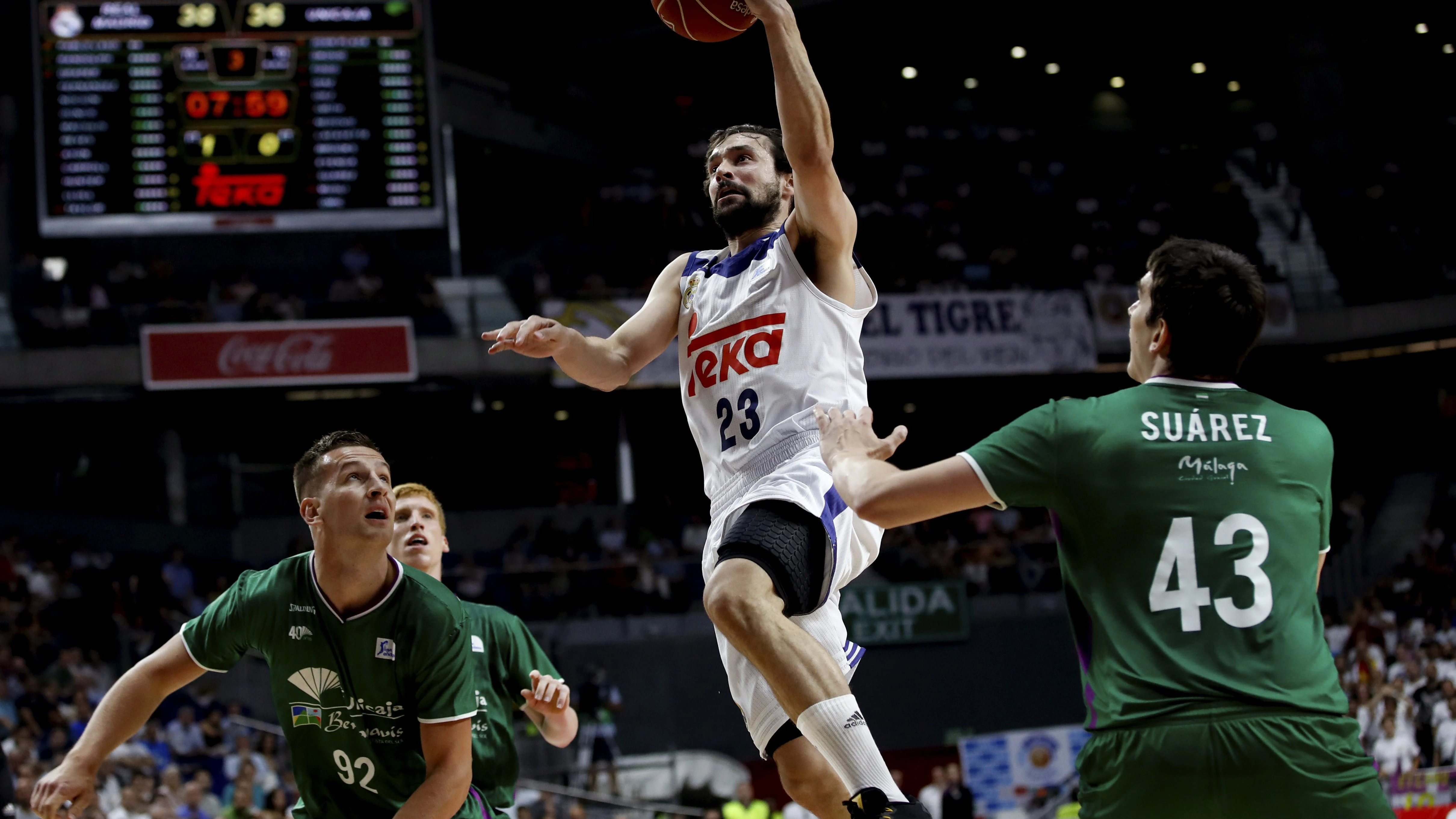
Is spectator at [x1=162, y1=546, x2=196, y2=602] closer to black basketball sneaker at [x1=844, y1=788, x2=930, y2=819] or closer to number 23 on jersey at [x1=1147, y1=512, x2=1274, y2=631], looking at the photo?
black basketball sneaker at [x1=844, y1=788, x2=930, y2=819]

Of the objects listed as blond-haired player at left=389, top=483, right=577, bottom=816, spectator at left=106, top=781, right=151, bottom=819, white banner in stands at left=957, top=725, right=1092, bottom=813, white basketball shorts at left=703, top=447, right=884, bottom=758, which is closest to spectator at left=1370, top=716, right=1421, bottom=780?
white banner in stands at left=957, top=725, right=1092, bottom=813

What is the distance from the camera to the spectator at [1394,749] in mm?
14992

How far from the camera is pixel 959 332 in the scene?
68.2ft

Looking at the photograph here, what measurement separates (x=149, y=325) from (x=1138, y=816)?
1838 centimetres

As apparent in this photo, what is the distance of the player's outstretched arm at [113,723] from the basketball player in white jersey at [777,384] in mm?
1442

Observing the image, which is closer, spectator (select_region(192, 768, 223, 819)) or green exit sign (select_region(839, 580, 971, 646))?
spectator (select_region(192, 768, 223, 819))

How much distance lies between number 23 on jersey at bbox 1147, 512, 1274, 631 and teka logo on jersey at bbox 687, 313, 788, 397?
1932mm

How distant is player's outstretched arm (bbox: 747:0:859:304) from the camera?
172 inches

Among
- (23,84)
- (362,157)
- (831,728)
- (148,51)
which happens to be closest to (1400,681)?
(362,157)

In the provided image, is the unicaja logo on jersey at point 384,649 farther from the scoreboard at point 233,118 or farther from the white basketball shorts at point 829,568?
the scoreboard at point 233,118

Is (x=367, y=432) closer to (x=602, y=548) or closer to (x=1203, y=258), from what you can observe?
(x=602, y=548)

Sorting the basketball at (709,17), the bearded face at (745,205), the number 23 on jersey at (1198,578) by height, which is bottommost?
the number 23 on jersey at (1198,578)

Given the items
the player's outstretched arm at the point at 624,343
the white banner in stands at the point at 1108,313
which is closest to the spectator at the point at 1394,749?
the white banner in stands at the point at 1108,313

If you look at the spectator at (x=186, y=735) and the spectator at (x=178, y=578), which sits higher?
the spectator at (x=178, y=578)
